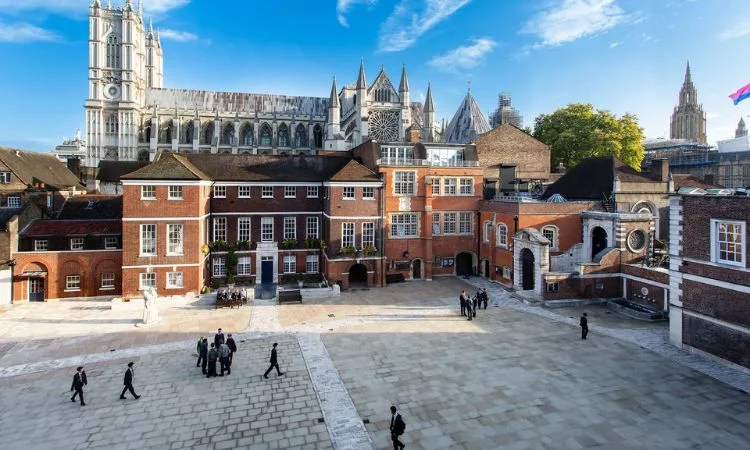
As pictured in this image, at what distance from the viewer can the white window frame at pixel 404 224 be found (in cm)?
3553

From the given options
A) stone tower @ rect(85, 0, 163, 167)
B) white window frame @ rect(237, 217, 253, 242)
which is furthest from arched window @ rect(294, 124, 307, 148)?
white window frame @ rect(237, 217, 253, 242)

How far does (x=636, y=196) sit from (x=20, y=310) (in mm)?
44625

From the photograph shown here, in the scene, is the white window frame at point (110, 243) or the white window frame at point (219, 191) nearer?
the white window frame at point (110, 243)

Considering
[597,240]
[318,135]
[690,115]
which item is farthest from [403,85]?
[690,115]

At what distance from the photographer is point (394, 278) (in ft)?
115

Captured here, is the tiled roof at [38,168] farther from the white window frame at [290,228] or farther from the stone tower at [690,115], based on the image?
the stone tower at [690,115]

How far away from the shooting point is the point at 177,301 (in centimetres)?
2886

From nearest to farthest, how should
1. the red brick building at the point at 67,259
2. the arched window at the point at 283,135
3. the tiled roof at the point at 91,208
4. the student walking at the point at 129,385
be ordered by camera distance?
the student walking at the point at 129,385 < the red brick building at the point at 67,259 < the tiled roof at the point at 91,208 < the arched window at the point at 283,135

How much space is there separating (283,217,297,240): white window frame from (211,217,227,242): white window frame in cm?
459

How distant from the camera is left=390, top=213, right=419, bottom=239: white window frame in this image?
1399 inches

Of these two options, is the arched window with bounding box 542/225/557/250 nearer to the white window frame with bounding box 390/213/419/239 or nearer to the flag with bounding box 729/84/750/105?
the white window frame with bounding box 390/213/419/239

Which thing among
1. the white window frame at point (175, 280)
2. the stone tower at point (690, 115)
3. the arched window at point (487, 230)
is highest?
the stone tower at point (690, 115)

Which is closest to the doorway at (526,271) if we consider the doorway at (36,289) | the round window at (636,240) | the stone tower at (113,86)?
the round window at (636,240)

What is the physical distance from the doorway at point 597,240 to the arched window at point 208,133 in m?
75.3
